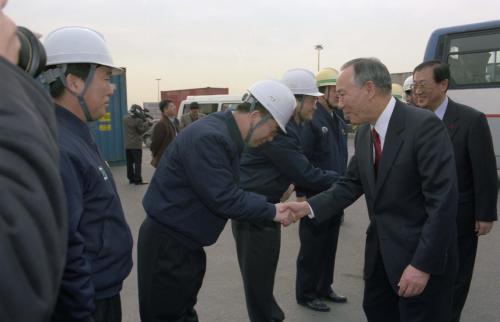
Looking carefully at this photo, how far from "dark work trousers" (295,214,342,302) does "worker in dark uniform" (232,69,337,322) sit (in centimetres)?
62

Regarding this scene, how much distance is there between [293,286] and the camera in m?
4.66

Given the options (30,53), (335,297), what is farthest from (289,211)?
(30,53)

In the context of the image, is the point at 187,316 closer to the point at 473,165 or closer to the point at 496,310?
the point at 473,165

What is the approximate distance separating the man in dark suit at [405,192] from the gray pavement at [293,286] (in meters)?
1.55

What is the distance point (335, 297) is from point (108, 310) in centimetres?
273

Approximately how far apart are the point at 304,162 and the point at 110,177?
186 cm

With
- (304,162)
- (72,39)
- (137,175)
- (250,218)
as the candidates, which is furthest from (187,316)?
(137,175)

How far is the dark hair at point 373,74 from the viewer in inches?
98.0

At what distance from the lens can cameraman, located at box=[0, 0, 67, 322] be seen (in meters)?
0.57

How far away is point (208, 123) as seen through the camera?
8.92ft

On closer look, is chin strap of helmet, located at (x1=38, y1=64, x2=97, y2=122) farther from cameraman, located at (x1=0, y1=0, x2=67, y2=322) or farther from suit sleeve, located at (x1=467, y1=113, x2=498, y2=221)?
suit sleeve, located at (x1=467, y1=113, x2=498, y2=221)

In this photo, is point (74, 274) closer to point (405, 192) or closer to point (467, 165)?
point (405, 192)

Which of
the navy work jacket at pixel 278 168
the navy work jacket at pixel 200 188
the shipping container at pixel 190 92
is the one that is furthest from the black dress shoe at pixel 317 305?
the shipping container at pixel 190 92

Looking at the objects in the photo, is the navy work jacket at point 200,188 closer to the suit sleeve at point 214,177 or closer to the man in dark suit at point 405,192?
the suit sleeve at point 214,177
